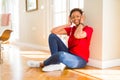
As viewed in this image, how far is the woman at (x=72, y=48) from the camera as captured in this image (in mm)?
2943

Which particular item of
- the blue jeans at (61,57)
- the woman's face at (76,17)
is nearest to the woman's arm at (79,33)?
the woman's face at (76,17)

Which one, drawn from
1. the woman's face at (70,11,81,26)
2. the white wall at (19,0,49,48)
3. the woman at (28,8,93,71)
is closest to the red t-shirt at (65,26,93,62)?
the woman at (28,8,93,71)

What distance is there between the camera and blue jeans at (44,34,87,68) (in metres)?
2.92

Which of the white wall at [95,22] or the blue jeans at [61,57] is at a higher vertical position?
the white wall at [95,22]

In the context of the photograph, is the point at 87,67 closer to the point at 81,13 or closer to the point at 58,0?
the point at 81,13

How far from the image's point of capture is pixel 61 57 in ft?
9.55

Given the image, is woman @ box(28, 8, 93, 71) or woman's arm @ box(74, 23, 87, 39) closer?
woman @ box(28, 8, 93, 71)

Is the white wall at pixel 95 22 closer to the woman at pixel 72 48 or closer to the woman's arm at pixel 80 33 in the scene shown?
the woman at pixel 72 48

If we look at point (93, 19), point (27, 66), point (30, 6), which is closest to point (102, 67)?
point (93, 19)

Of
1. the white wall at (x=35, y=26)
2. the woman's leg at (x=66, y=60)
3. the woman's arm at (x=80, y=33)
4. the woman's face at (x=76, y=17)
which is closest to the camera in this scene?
the woman's leg at (x=66, y=60)

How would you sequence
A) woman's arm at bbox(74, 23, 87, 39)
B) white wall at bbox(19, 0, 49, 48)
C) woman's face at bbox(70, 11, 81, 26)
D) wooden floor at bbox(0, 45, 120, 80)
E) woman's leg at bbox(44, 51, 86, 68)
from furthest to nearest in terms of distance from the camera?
white wall at bbox(19, 0, 49, 48), woman's face at bbox(70, 11, 81, 26), woman's arm at bbox(74, 23, 87, 39), woman's leg at bbox(44, 51, 86, 68), wooden floor at bbox(0, 45, 120, 80)

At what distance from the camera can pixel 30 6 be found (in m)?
6.25

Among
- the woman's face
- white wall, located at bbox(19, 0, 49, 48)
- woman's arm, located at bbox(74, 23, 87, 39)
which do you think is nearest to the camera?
woman's arm, located at bbox(74, 23, 87, 39)

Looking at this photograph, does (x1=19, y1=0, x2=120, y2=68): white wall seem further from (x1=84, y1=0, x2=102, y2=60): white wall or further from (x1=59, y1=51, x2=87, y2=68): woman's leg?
(x1=59, y1=51, x2=87, y2=68): woman's leg
